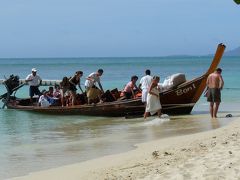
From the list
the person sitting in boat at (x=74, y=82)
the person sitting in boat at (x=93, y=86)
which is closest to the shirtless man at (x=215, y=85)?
the person sitting in boat at (x=93, y=86)

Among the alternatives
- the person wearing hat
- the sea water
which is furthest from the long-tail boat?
the person wearing hat

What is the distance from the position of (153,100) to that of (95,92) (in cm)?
262

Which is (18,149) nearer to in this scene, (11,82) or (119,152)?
(119,152)

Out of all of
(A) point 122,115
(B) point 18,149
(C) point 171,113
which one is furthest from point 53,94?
(B) point 18,149

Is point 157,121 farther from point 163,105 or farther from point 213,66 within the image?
point 213,66

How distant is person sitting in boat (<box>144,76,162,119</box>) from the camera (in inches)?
605

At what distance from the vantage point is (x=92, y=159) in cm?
965

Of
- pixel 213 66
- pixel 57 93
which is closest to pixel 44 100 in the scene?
pixel 57 93

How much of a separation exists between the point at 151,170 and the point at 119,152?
3.05 meters

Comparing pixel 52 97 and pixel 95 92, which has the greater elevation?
pixel 95 92

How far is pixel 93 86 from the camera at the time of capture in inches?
683

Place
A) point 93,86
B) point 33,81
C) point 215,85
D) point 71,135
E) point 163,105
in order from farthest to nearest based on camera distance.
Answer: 1. point 33,81
2. point 93,86
3. point 163,105
4. point 215,85
5. point 71,135

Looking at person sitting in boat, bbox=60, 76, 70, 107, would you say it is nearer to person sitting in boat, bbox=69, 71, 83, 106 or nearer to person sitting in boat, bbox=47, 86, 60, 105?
person sitting in boat, bbox=69, 71, 83, 106

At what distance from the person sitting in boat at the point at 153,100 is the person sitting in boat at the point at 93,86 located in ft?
7.23
